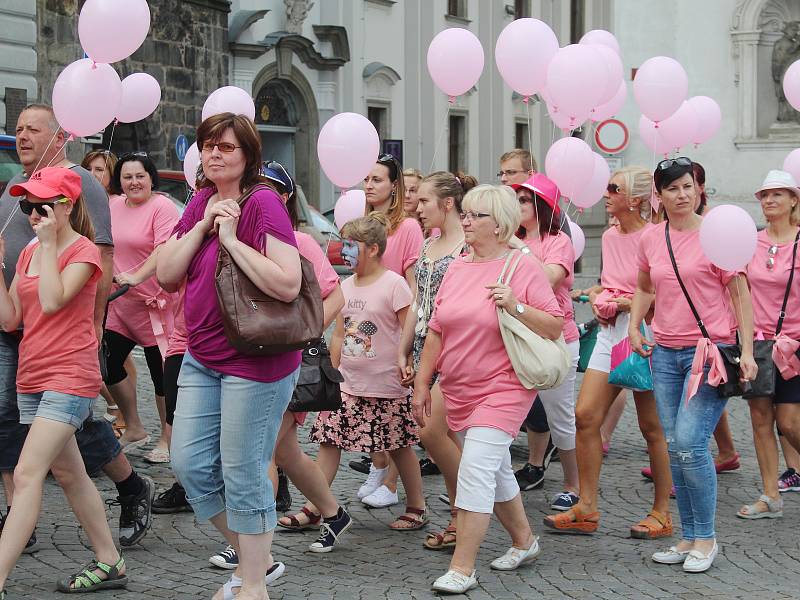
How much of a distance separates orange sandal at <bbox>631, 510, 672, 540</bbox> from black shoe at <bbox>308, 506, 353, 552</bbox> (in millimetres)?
1432

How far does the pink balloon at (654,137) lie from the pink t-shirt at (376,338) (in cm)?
302

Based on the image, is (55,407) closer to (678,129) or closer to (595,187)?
(595,187)

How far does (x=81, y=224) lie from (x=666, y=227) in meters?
2.66

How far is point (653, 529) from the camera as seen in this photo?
667 centimetres

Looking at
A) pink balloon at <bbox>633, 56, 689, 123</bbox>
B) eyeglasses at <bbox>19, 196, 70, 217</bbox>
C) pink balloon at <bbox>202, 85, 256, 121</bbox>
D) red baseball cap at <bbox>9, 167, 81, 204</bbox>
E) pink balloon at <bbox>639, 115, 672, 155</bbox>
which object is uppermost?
pink balloon at <bbox>633, 56, 689, 123</bbox>

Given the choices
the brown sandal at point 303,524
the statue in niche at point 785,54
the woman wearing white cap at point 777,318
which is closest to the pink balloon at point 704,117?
the woman wearing white cap at point 777,318

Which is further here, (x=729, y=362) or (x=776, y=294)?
(x=776, y=294)

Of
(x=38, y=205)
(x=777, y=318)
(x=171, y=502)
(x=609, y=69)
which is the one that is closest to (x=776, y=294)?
(x=777, y=318)

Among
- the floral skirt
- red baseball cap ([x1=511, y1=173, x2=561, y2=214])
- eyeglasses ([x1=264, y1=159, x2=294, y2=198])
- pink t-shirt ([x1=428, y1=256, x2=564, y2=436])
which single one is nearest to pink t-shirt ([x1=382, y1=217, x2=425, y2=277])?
red baseball cap ([x1=511, y1=173, x2=561, y2=214])

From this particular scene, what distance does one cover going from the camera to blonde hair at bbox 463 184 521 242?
231 inches

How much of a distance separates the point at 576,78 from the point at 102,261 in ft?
9.33

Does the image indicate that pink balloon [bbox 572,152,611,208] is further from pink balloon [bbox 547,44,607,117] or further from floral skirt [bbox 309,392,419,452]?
floral skirt [bbox 309,392,419,452]

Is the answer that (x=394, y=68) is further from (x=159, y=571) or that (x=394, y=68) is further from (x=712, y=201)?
(x=159, y=571)

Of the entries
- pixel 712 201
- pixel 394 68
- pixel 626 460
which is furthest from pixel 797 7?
pixel 626 460
